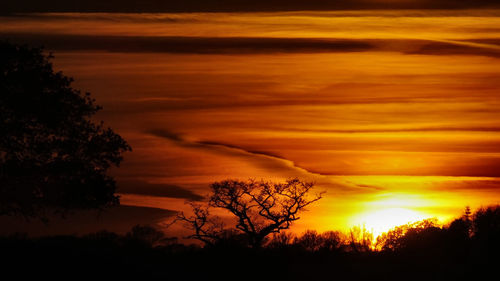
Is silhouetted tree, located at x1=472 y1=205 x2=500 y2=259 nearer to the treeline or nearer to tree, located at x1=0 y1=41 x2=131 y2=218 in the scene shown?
the treeline

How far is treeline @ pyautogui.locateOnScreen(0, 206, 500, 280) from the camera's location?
3009cm

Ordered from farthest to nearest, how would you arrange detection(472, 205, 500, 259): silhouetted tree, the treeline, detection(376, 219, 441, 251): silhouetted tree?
detection(376, 219, 441, 251): silhouetted tree, detection(472, 205, 500, 259): silhouetted tree, the treeline

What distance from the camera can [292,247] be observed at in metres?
39.2

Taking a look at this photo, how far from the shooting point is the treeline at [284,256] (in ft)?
98.7

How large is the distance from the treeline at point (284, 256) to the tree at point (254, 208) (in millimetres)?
542

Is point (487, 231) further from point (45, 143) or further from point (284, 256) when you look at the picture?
point (45, 143)

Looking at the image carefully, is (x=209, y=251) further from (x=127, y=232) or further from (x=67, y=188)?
(x=127, y=232)

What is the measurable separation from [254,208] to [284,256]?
420 centimetres

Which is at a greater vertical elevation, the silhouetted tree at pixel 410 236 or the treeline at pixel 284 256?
the silhouetted tree at pixel 410 236

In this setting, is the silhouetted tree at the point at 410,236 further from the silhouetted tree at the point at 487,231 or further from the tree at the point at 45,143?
the tree at the point at 45,143

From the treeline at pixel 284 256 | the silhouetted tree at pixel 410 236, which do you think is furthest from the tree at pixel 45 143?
the silhouetted tree at pixel 410 236

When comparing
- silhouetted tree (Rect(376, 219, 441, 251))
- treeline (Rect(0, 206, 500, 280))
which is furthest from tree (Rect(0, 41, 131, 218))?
silhouetted tree (Rect(376, 219, 441, 251))

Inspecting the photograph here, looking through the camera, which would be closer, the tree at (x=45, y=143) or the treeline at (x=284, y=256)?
the treeline at (x=284, y=256)

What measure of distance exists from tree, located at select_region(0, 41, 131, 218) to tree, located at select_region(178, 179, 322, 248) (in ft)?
21.0
